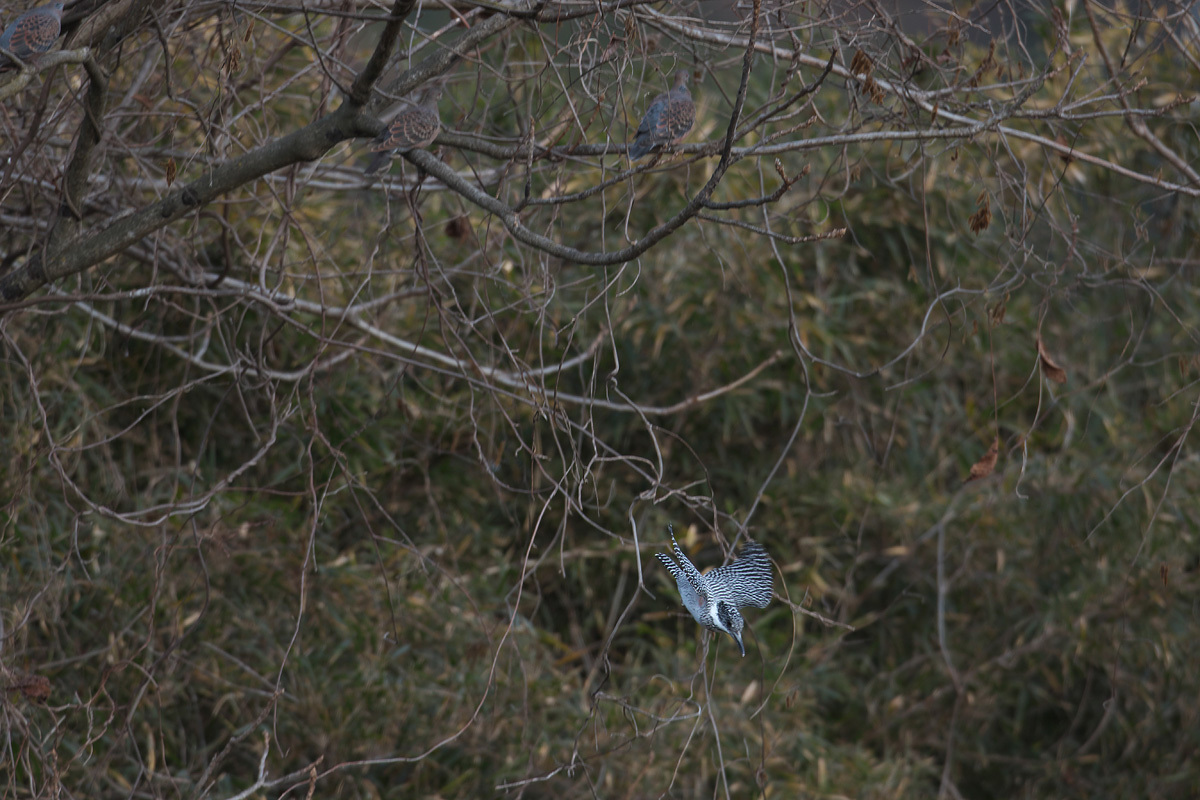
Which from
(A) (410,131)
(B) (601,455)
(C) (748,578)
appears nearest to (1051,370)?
(C) (748,578)

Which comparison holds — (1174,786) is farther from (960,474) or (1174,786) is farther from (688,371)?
(688,371)

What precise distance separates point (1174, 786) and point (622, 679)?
5.62 ft

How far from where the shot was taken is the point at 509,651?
9.64 ft

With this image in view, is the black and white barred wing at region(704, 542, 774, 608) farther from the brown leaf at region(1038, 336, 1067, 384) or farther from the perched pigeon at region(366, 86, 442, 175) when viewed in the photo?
the perched pigeon at region(366, 86, 442, 175)

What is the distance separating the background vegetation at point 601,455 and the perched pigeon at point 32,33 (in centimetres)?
26

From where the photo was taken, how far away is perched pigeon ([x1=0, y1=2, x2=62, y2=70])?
1.62 metres

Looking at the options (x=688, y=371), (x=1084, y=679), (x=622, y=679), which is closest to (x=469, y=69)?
(x=688, y=371)

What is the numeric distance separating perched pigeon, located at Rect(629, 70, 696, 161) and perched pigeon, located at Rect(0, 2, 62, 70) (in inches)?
35.1

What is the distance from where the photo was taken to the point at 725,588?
160 centimetres

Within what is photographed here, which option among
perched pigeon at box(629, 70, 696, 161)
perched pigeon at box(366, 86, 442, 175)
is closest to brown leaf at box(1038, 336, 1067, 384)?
perched pigeon at box(629, 70, 696, 161)

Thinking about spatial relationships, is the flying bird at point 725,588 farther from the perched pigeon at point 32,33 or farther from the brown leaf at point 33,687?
the perched pigeon at point 32,33

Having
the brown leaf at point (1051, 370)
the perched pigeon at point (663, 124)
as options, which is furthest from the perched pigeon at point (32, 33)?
the brown leaf at point (1051, 370)

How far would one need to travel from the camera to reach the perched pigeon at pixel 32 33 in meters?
1.62

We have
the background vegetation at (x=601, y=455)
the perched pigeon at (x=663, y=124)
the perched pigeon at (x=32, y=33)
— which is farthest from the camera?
the background vegetation at (x=601, y=455)
